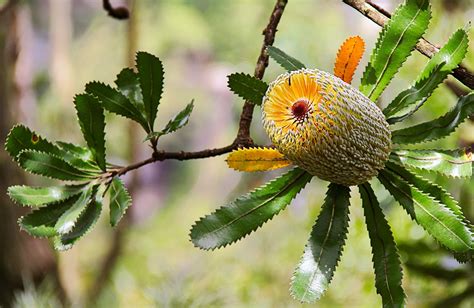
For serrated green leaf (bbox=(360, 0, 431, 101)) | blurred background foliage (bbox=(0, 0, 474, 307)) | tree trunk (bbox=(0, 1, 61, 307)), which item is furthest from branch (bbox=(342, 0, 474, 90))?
tree trunk (bbox=(0, 1, 61, 307))

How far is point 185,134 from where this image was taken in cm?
213

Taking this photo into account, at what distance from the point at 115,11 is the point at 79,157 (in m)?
0.13

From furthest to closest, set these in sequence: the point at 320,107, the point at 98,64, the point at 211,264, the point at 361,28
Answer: the point at 98,64 < the point at 361,28 < the point at 211,264 < the point at 320,107

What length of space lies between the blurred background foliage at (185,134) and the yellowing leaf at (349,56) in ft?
1.79

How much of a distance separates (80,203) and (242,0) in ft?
5.53

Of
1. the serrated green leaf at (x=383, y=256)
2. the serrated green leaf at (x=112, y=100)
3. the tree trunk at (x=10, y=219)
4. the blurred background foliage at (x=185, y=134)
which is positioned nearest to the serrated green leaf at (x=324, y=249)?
the serrated green leaf at (x=383, y=256)

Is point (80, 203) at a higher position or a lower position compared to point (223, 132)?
higher

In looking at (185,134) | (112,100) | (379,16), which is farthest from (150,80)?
(185,134)

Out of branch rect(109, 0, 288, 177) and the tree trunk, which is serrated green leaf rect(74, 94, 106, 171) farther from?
the tree trunk

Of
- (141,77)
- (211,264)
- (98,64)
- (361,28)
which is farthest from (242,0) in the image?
(141,77)

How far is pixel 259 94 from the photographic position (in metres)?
0.35

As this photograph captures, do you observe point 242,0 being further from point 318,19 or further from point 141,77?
point 141,77

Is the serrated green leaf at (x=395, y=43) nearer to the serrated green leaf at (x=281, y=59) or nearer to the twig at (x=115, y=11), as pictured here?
the serrated green leaf at (x=281, y=59)

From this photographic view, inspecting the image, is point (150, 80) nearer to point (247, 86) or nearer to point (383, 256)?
point (247, 86)
